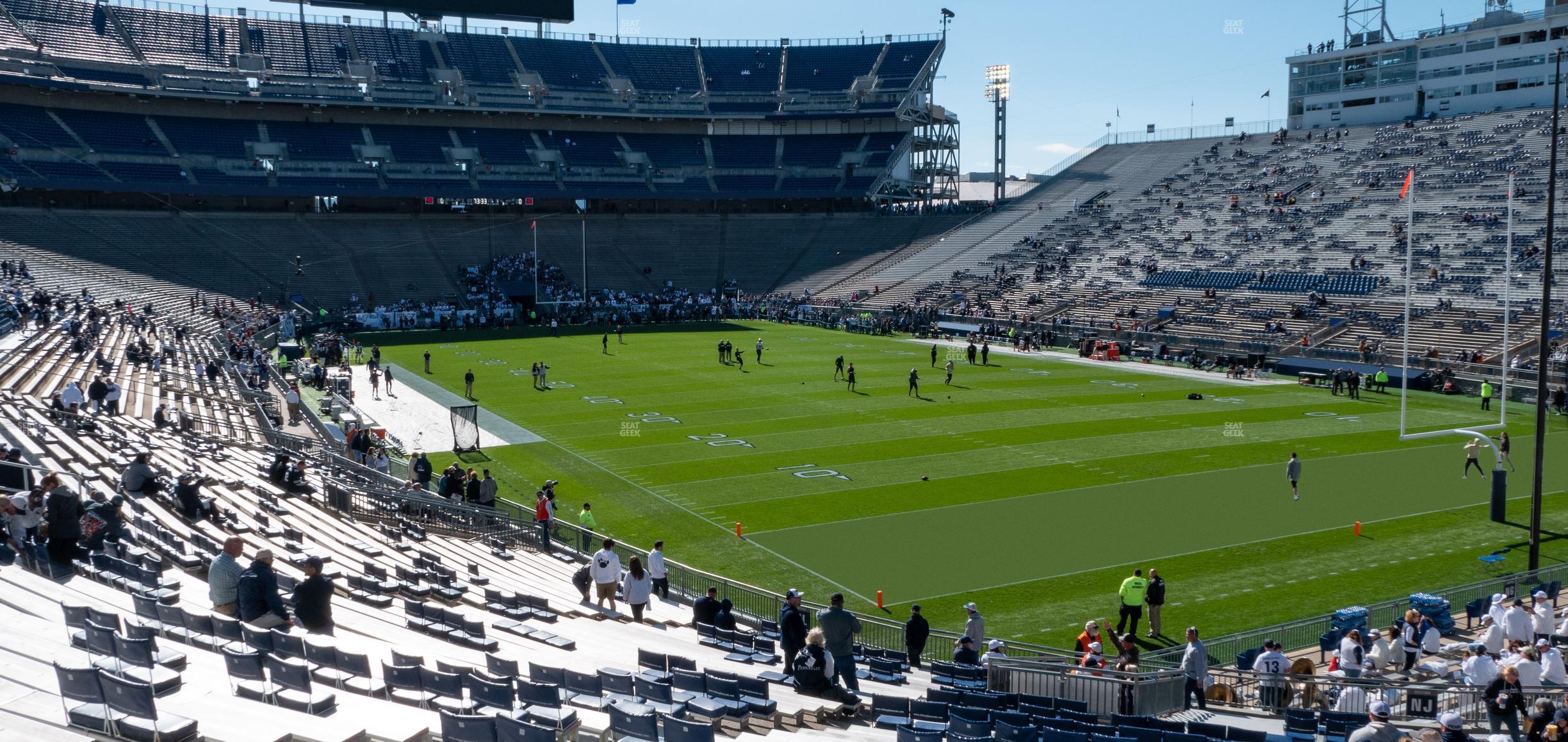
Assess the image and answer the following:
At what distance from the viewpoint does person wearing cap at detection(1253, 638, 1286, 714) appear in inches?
492

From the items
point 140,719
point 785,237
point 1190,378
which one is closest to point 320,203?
point 785,237

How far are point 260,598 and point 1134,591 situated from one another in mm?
11192

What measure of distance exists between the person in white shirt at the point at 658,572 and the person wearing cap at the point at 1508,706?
1034 centimetres

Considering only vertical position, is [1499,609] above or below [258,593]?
below

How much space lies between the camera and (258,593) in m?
10.1

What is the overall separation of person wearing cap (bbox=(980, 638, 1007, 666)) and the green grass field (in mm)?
2696

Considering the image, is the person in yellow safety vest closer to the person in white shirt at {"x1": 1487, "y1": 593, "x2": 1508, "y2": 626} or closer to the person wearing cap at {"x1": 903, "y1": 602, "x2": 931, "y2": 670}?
the person wearing cap at {"x1": 903, "y1": 602, "x2": 931, "y2": 670}

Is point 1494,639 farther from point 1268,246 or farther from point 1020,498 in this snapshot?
point 1268,246

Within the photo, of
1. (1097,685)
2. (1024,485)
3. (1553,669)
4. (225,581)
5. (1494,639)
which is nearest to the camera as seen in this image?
(225,581)

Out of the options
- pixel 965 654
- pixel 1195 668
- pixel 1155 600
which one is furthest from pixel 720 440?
pixel 1195 668

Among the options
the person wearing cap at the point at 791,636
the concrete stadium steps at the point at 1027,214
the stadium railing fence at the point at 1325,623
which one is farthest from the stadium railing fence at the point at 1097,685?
the concrete stadium steps at the point at 1027,214

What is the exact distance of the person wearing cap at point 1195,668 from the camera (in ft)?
40.9

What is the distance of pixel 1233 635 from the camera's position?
14414 mm

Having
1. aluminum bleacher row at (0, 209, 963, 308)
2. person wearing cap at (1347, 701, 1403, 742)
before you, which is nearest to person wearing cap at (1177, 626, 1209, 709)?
person wearing cap at (1347, 701, 1403, 742)
